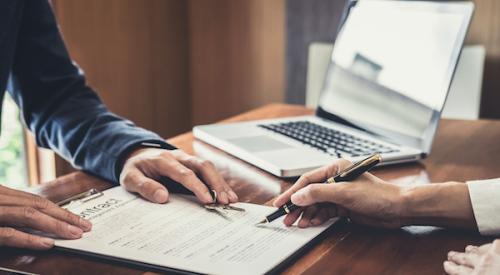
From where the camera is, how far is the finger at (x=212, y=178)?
99 centimetres

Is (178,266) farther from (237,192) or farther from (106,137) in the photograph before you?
(106,137)

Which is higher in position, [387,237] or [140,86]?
[387,237]

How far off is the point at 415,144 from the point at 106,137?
59 cm

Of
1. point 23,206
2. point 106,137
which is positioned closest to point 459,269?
point 23,206

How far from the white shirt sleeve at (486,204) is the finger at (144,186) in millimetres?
422

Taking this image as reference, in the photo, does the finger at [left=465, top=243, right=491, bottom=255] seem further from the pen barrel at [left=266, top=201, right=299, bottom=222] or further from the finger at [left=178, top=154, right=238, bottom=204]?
the finger at [left=178, top=154, right=238, bottom=204]

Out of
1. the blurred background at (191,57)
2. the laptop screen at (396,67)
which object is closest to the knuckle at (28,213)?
the laptop screen at (396,67)

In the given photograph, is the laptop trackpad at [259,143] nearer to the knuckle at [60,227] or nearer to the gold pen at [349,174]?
the gold pen at [349,174]

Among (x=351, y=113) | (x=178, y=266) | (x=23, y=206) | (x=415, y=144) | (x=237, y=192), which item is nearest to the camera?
(x=178, y=266)

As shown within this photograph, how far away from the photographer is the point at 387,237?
881 millimetres

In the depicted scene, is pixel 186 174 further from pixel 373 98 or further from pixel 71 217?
pixel 373 98

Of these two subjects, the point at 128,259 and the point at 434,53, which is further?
the point at 434,53

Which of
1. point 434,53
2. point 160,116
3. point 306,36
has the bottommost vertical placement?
point 160,116

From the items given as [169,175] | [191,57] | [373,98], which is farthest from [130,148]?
[191,57]
